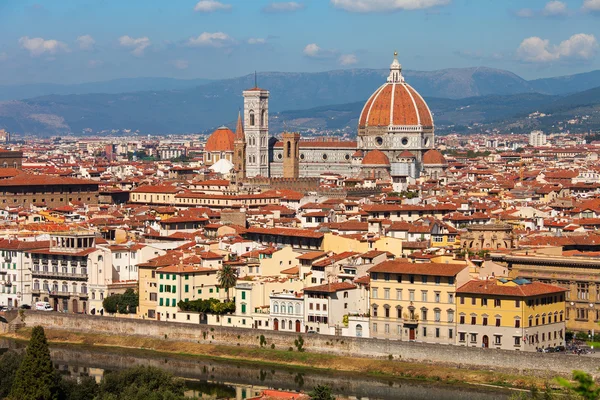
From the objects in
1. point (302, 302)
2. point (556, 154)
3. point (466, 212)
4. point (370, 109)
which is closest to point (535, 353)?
point (302, 302)

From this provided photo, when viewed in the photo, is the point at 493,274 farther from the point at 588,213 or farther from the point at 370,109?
the point at 370,109

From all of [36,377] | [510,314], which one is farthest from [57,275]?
[510,314]

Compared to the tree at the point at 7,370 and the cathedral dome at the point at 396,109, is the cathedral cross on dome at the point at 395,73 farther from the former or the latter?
the tree at the point at 7,370

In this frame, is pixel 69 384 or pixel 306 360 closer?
pixel 69 384

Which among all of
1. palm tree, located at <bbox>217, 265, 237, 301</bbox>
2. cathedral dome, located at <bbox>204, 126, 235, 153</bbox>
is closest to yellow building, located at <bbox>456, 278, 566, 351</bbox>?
palm tree, located at <bbox>217, 265, 237, 301</bbox>

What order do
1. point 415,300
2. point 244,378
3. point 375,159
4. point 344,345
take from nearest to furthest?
point 244,378 < point 415,300 < point 344,345 < point 375,159

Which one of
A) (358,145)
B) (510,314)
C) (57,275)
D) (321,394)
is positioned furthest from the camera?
(358,145)

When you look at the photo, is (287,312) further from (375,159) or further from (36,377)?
(375,159)
